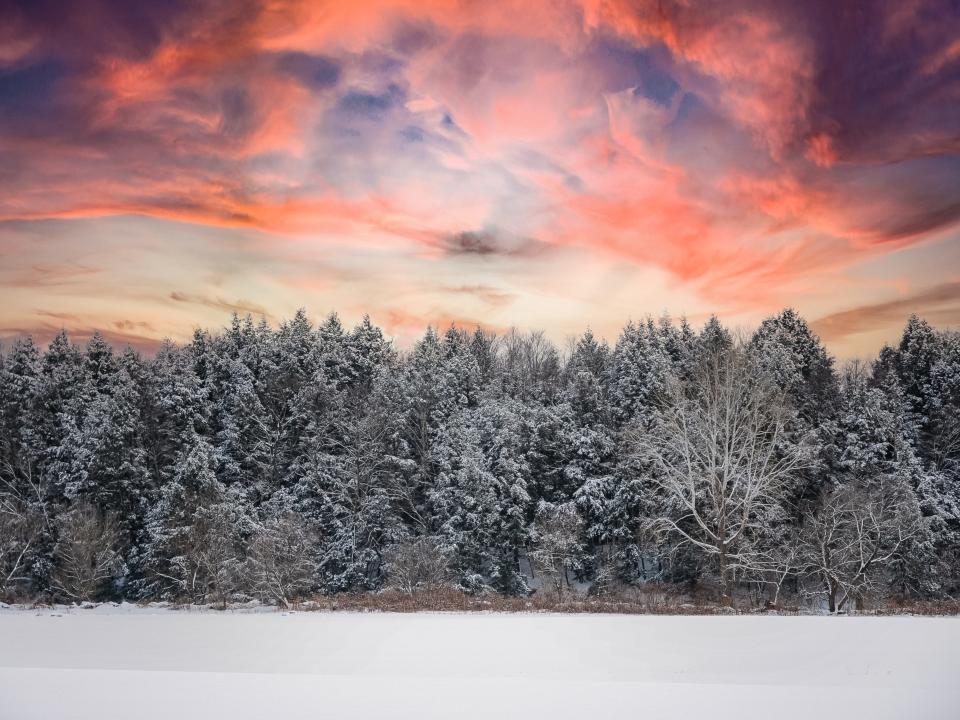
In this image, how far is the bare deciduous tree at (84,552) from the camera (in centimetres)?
3144

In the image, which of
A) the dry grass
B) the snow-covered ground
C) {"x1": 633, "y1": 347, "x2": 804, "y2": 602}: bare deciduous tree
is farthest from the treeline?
the snow-covered ground

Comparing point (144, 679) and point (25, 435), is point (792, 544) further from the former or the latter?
point (25, 435)

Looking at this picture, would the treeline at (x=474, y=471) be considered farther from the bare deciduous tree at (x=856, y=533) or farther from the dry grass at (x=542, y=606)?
the dry grass at (x=542, y=606)

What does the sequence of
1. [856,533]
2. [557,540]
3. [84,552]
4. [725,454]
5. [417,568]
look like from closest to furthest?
1. [725,454]
2. [856,533]
3. [417,568]
4. [84,552]
5. [557,540]

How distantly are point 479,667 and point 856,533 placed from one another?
2318 cm

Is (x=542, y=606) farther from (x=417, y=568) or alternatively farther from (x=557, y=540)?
(x=557, y=540)

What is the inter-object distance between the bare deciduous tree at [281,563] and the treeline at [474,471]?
0.13m

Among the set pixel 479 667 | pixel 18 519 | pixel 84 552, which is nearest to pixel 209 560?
pixel 84 552

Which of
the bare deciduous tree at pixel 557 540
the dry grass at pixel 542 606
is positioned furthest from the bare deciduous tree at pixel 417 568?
the bare deciduous tree at pixel 557 540

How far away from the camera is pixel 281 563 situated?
90.3 ft

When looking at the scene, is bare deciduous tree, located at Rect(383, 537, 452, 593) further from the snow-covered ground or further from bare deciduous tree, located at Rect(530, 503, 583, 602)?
the snow-covered ground

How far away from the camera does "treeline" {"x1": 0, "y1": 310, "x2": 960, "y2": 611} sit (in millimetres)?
30312

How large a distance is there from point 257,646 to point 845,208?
34151 millimetres

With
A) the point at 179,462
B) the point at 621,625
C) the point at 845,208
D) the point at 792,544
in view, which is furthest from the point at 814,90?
the point at 179,462
